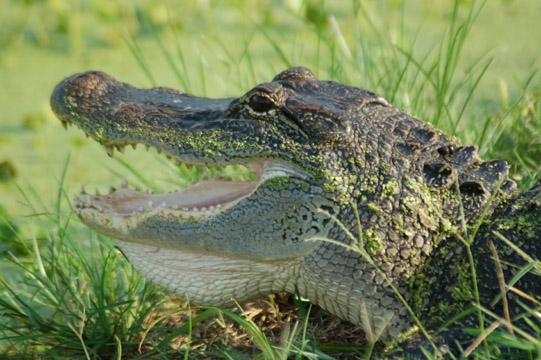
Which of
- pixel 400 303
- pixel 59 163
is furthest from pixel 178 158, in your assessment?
pixel 59 163

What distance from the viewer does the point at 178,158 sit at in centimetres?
311

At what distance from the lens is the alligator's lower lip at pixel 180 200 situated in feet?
9.86

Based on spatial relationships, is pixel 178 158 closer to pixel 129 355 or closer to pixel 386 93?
pixel 129 355

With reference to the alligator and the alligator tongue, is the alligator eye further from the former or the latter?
the alligator tongue

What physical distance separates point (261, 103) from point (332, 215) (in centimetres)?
57

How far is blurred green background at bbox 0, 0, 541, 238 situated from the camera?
5816mm

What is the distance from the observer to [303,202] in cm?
288

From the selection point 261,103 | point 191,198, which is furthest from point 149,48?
point 261,103

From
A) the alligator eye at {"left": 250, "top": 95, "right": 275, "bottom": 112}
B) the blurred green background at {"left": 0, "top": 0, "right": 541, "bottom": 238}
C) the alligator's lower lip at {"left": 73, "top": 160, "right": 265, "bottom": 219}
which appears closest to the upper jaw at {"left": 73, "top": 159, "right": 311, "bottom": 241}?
the alligator's lower lip at {"left": 73, "top": 160, "right": 265, "bottom": 219}

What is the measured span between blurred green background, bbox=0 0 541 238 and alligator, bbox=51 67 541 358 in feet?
7.24

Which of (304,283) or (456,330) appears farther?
(304,283)

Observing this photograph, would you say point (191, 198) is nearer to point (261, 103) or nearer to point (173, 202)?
point (173, 202)

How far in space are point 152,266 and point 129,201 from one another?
0.34 metres

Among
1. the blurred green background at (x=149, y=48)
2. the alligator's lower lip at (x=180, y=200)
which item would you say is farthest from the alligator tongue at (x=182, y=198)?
the blurred green background at (x=149, y=48)
